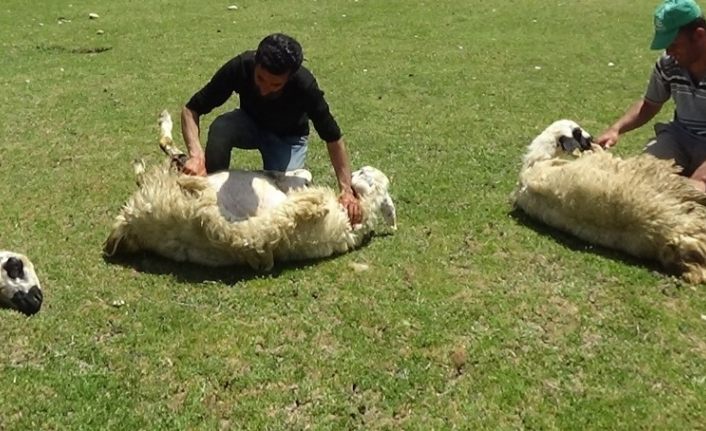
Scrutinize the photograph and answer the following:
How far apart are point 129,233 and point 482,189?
9.12 feet

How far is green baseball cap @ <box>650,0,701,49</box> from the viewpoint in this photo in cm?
512

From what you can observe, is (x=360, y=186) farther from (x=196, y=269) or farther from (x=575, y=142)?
(x=575, y=142)

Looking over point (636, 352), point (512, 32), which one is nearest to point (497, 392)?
point (636, 352)

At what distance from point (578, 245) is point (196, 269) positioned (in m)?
2.46

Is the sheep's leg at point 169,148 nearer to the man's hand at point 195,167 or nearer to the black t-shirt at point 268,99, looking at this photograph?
the man's hand at point 195,167

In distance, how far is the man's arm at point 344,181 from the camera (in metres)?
5.25

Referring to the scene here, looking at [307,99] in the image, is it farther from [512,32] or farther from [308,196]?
[512,32]

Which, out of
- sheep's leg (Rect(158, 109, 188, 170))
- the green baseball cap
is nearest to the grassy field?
sheep's leg (Rect(158, 109, 188, 170))

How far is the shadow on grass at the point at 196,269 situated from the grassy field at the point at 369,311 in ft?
0.05

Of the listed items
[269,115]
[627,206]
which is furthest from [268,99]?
[627,206]

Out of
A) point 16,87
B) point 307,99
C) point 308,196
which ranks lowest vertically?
point 16,87

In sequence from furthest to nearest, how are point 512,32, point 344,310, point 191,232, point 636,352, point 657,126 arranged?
point 512,32 → point 657,126 → point 191,232 → point 344,310 → point 636,352

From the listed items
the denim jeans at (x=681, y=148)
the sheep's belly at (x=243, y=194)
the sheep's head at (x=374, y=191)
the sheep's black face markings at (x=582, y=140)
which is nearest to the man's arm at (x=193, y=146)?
the sheep's belly at (x=243, y=194)

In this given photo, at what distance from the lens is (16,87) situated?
9.38 m
